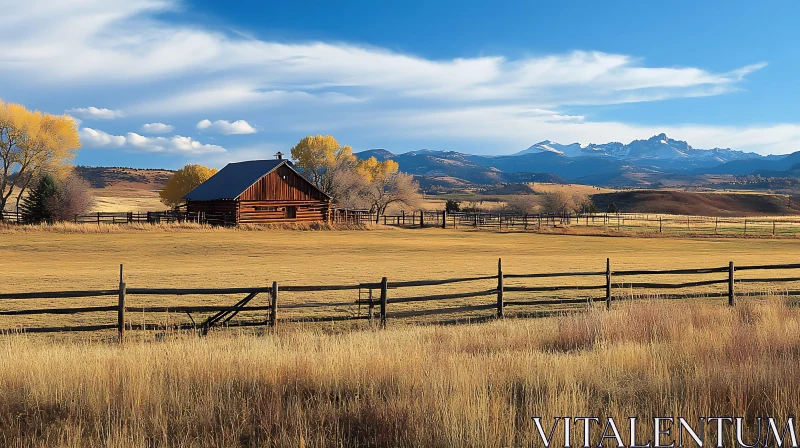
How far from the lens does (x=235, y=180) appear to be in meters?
61.2

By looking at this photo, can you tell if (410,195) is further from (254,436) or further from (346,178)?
(254,436)

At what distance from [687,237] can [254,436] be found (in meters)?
55.0

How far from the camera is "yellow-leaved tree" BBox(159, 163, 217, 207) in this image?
291ft

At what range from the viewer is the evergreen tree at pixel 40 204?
184 ft

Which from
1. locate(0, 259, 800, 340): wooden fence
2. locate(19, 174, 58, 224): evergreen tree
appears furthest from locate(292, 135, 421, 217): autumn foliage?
locate(0, 259, 800, 340): wooden fence

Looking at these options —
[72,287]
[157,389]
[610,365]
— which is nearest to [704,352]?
[610,365]

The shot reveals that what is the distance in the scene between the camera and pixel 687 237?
5341cm

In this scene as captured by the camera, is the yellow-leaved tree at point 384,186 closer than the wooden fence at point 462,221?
No

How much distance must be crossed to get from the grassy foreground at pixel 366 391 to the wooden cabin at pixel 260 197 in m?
49.8

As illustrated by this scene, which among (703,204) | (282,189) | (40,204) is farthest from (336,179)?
(703,204)

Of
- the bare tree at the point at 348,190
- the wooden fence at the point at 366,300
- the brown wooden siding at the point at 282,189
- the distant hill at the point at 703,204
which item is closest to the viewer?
the wooden fence at the point at 366,300

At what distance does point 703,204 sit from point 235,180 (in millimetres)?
133821

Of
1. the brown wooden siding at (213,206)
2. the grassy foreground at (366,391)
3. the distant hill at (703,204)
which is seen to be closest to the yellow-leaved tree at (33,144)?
the brown wooden siding at (213,206)

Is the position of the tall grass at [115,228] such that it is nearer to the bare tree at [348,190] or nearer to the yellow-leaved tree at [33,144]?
the yellow-leaved tree at [33,144]
